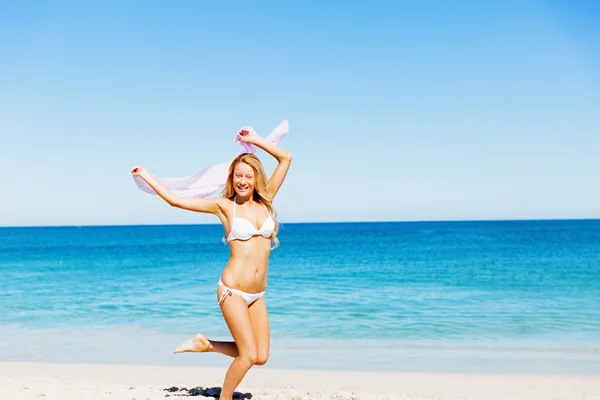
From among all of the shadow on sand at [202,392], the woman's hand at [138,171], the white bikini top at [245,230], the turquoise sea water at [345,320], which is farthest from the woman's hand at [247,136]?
the turquoise sea water at [345,320]

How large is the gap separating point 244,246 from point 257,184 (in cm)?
56

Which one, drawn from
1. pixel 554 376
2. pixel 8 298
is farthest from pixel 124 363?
pixel 8 298

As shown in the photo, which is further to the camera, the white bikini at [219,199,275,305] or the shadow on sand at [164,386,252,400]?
the shadow on sand at [164,386,252,400]

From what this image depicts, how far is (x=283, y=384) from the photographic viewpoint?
8047 millimetres

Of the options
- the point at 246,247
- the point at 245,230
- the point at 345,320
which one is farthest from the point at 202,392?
the point at 345,320

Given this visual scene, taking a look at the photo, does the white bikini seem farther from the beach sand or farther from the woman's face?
the beach sand

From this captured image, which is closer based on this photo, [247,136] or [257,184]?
[257,184]

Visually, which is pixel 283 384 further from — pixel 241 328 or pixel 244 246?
pixel 244 246

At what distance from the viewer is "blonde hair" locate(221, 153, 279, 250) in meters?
5.39

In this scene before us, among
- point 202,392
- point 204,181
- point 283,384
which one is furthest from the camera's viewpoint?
point 283,384

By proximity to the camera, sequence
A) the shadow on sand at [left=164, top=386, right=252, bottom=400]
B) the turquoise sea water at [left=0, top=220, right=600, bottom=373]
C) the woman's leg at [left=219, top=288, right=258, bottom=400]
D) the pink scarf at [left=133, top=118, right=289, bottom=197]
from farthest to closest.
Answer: the turquoise sea water at [left=0, top=220, right=600, bottom=373] → the shadow on sand at [left=164, top=386, right=252, bottom=400] → the pink scarf at [left=133, top=118, right=289, bottom=197] → the woman's leg at [left=219, top=288, right=258, bottom=400]

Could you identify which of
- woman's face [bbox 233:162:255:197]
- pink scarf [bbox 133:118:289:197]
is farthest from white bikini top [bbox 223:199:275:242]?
pink scarf [bbox 133:118:289:197]

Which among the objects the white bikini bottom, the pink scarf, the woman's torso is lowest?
the white bikini bottom

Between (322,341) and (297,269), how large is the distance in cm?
1810
